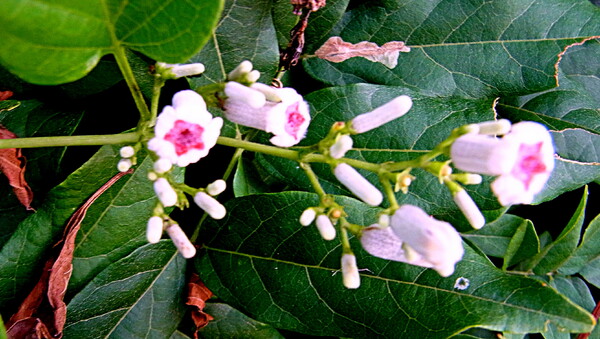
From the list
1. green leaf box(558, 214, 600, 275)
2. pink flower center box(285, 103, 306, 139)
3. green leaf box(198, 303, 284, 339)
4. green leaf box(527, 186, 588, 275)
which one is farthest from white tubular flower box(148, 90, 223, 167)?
green leaf box(558, 214, 600, 275)

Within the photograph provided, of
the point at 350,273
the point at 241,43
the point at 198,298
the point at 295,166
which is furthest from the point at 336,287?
the point at 241,43

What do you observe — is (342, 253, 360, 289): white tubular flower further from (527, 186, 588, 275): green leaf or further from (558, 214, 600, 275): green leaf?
(558, 214, 600, 275): green leaf

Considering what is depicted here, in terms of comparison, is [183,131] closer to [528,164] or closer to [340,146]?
[340,146]

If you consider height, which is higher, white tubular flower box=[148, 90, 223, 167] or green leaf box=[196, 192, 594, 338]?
white tubular flower box=[148, 90, 223, 167]

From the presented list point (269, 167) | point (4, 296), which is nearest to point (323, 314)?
point (269, 167)

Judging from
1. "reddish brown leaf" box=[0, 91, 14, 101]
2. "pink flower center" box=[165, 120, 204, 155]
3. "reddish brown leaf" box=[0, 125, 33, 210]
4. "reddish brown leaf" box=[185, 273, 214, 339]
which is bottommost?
"reddish brown leaf" box=[185, 273, 214, 339]

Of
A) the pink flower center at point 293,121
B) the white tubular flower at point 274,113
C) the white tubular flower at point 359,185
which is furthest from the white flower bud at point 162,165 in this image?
the white tubular flower at point 359,185
